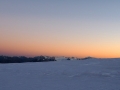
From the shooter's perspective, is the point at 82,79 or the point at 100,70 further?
the point at 100,70

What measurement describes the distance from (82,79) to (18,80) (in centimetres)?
294

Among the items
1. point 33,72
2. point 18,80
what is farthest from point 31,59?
point 18,80

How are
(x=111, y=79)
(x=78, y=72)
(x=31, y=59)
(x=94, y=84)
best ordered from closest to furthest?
(x=94, y=84), (x=111, y=79), (x=78, y=72), (x=31, y=59)

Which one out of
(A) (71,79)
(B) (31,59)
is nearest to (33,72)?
(A) (71,79)

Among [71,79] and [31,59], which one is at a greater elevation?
[31,59]

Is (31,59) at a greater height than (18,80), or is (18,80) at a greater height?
(31,59)

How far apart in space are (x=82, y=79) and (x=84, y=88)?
1.99 m

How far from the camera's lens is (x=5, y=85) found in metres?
11.6

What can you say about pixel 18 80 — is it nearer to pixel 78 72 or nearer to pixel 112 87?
pixel 78 72

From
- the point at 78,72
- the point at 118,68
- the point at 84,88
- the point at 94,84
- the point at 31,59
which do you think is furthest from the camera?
the point at 31,59

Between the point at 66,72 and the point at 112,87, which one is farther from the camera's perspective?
the point at 66,72

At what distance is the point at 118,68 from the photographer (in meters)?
15.5

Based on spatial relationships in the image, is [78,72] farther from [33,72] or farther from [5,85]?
[5,85]

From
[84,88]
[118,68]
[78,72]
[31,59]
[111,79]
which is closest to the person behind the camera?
[84,88]
